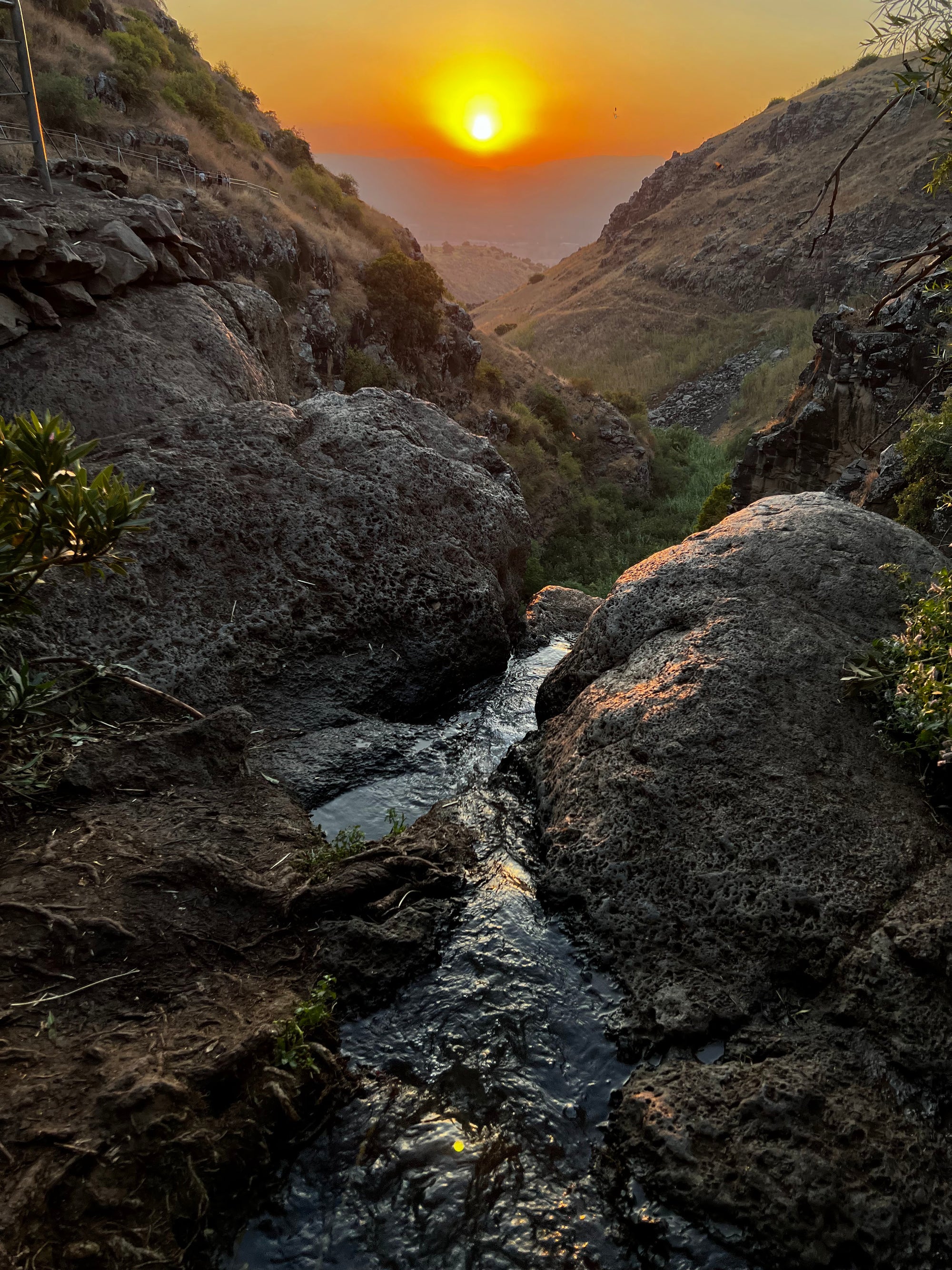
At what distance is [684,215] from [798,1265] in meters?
105

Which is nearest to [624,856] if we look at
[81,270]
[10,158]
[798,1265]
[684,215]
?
[798,1265]

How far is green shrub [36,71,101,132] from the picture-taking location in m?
24.0

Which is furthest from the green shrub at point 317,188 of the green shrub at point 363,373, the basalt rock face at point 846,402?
the basalt rock face at point 846,402

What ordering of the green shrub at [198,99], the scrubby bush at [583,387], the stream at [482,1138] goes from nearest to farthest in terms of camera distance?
the stream at [482,1138]
the green shrub at [198,99]
the scrubby bush at [583,387]

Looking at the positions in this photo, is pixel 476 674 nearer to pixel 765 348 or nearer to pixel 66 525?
pixel 66 525

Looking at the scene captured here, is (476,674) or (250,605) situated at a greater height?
(250,605)

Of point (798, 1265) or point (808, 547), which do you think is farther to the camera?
point (808, 547)

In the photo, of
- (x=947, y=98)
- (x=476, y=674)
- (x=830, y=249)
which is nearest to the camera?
(x=947, y=98)

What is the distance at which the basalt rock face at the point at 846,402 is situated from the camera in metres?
20.4

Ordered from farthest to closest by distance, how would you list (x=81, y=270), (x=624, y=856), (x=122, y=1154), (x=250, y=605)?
(x=81, y=270) → (x=250, y=605) → (x=624, y=856) → (x=122, y=1154)

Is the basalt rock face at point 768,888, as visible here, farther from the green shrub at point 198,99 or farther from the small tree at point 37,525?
the green shrub at point 198,99

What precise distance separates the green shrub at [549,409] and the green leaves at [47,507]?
111 ft

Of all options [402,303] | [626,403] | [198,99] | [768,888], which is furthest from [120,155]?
[626,403]

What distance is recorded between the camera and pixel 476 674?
34.8ft
